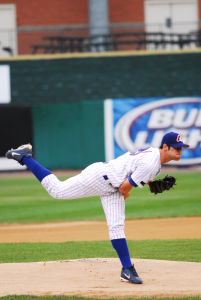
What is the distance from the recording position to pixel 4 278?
914 centimetres

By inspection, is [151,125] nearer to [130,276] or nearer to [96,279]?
[96,279]

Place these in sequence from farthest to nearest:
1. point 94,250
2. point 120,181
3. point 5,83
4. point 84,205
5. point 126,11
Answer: point 126,11, point 5,83, point 84,205, point 94,250, point 120,181

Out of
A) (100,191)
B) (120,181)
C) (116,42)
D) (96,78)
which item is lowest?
(96,78)

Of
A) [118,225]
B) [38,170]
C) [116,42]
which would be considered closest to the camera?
[118,225]

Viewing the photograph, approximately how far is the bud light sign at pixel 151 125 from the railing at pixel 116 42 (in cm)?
198

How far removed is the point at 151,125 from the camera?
2678 centimetres

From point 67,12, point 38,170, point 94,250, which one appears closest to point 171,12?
point 67,12

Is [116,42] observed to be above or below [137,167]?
above

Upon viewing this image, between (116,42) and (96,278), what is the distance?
19.2 meters

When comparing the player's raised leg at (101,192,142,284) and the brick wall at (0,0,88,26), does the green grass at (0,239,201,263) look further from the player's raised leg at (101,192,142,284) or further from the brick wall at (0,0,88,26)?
the brick wall at (0,0,88,26)

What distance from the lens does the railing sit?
90.3 ft

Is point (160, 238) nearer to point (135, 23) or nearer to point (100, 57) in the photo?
point (100, 57)

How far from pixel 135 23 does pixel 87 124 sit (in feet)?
19.1

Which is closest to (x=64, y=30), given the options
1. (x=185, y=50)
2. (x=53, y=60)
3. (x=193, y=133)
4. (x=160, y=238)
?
(x=53, y=60)
